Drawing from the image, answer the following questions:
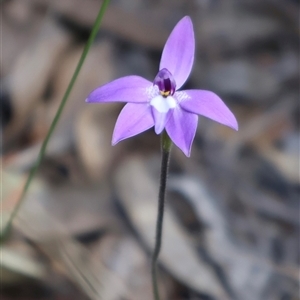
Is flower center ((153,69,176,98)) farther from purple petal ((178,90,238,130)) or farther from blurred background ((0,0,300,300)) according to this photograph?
blurred background ((0,0,300,300))

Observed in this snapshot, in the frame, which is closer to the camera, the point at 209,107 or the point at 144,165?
the point at 209,107

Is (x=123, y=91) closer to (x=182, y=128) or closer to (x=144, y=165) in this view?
(x=182, y=128)

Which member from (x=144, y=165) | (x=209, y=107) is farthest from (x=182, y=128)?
(x=144, y=165)

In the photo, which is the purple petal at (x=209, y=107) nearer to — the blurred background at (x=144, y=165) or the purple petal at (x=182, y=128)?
the purple petal at (x=182, y=128)

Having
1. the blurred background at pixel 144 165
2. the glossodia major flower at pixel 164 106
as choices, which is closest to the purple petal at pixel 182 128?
the glossodia major flower at pixel 164 106

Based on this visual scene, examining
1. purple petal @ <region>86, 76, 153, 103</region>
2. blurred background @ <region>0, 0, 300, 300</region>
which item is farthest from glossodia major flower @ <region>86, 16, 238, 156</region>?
blurred background @ <region>0, 0, 300, 300</region>

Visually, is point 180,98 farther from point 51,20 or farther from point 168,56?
point 51,20
